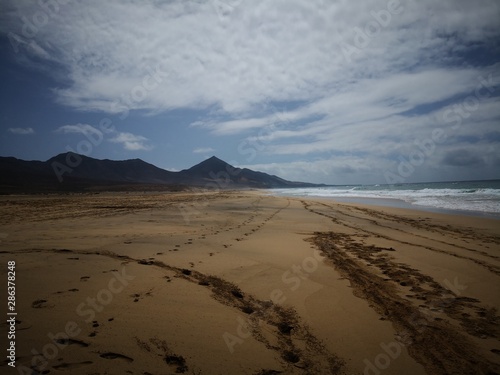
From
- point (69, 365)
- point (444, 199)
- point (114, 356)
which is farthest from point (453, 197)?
point (69, 365)

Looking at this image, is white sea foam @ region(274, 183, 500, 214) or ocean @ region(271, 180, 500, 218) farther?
white sea foam @ region(274, 183, 500, 214)

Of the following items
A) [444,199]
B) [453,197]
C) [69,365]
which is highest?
Result: [453,197]

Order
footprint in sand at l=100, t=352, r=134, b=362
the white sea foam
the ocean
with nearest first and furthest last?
footprint in sand at l=100, t=352, r=134, b=362 < the ocean < the white sea foam

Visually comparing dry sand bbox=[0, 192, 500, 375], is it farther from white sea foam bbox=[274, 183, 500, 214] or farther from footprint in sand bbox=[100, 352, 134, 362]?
white sea foam bbox=[274, 183, 500, 214]

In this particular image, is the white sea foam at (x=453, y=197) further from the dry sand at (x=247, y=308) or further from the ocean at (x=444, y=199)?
the dry sand at (x=247, y=308)

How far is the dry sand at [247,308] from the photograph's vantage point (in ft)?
8.98

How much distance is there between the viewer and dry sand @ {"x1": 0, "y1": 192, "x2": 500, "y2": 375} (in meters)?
2.74

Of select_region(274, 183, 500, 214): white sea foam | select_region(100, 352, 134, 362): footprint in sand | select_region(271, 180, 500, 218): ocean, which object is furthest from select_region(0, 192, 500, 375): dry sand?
select_region(274, 183, 500, 214): white sea foam

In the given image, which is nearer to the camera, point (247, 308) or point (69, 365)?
point (69, 365)

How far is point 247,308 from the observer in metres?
3.89

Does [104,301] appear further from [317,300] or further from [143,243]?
[143,243]

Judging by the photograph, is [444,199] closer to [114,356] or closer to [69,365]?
[114,356]

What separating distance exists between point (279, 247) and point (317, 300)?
129 inches

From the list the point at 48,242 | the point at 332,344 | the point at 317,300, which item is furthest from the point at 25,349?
the point at 48,242
